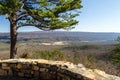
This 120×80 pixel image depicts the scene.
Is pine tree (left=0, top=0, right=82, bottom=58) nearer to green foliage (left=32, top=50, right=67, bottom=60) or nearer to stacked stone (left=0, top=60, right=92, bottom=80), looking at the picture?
green foliage (left=32, top=50, right=67, bottom=60)

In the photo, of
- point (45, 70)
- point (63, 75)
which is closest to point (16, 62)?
point (45, 70)

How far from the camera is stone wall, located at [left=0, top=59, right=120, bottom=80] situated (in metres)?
6.98

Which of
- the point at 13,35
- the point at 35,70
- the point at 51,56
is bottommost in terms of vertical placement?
the point at 51,56

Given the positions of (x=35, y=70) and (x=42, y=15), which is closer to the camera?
(x=35, y=70)

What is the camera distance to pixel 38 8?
18062mm

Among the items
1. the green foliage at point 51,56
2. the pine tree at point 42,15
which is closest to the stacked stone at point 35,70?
the green foliage at point 51,56

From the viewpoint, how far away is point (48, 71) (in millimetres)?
8125

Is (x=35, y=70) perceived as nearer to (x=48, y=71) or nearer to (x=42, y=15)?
(x=48, y=71)

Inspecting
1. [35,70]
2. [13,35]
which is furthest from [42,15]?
[35,70]

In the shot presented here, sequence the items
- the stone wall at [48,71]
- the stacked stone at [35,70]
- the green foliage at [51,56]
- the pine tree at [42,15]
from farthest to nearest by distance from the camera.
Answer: the pine tree at [42,15] < the green foliage at [51,56] < the stacked stone at [35,70] < the stone wall at [48,71]

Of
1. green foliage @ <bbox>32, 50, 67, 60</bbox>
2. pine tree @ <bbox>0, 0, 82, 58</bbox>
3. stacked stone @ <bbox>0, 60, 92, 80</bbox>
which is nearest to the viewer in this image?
stacked stone @ <bbox>0, 60, 92, 80</bbox>

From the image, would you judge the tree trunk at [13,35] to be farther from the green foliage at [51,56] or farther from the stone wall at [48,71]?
the stone wall at [48,71]

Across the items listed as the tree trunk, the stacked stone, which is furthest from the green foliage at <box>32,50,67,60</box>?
the tree trunk

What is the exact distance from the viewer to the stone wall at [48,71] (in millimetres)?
6984
